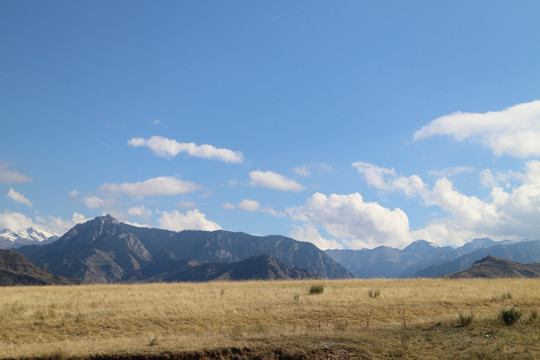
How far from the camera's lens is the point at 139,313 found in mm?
24031

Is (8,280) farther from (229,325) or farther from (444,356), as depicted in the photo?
(444,356)

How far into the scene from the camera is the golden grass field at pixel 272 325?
52.0 ft

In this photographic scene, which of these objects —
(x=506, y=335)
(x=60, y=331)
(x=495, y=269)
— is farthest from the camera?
(x=495, y=269)

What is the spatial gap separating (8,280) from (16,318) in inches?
6809

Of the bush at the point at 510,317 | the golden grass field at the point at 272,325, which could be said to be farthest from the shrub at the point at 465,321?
the bush at the point at 510,317

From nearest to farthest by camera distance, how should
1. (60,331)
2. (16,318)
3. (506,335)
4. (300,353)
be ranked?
(300,353) < (506,335) < (60,331) < (16,318)

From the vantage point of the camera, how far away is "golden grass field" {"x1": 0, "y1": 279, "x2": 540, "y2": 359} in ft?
52.0

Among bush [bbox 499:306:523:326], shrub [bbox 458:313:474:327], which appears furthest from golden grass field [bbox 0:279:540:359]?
bush [bbox 499:306:523:326]

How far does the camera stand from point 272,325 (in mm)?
22188

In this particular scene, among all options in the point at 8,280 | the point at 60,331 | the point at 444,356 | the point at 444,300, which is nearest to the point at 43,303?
the point at 60,331

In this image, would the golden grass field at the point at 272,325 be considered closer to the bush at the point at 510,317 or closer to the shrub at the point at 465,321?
the shrub at the point at 465,321

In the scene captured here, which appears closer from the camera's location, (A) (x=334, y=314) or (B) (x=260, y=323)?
(B) (x=260, y=323)

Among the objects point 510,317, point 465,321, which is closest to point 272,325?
point 465,321

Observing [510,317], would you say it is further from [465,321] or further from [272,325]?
[272,325]
